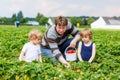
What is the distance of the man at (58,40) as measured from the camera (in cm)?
732

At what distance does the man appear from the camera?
7.32 metres

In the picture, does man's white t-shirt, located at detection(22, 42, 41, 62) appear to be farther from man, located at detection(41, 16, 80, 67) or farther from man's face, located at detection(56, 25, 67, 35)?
man's face, located at detection(56, 25, 67, 35)

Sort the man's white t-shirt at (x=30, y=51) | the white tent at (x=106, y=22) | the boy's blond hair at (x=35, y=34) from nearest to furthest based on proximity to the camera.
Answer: the boy's blond hair at (x=35, y=34) → the man's white t-shirt at (x=30, y=51) → the white tent at (x=106, y=22)

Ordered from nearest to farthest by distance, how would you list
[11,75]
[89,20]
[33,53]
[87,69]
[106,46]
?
1. [11,75]
2. [87,69]
3. [33,53]
4. [106,46]
5. [89,20]

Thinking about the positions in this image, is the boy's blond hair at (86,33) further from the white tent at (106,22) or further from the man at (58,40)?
the white tent at (106,22)

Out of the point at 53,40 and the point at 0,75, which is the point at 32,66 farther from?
the point at 53,40

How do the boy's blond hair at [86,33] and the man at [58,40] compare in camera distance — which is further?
the boy's blond hair at [86,33]

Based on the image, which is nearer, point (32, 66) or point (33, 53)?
point (32, 66)

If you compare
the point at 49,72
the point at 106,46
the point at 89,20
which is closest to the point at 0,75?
the point at 49,72

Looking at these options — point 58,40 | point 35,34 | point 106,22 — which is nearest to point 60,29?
point 35,34

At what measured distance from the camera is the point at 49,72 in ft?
19.0

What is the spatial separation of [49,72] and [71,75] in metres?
0.35

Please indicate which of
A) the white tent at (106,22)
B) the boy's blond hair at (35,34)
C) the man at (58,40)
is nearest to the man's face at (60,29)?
the man at (58,40)

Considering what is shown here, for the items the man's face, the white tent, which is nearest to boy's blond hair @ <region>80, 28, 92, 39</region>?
the man's face
